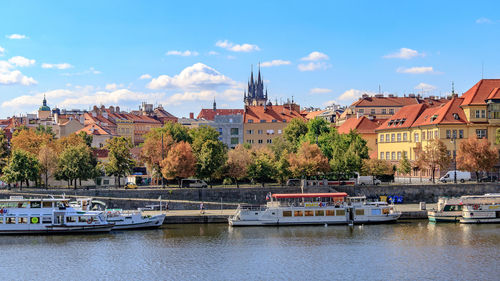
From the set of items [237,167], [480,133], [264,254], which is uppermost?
[480,133]

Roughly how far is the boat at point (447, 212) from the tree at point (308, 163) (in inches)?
766

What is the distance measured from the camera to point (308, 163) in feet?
298

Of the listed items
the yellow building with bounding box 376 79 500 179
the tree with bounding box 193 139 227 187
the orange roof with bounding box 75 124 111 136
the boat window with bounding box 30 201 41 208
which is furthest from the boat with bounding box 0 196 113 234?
the orange roof with bounding box 75 124 111 136

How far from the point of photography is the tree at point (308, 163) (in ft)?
297

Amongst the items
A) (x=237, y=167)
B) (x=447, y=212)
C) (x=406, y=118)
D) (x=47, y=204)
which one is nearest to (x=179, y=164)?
(x=237, y=167)

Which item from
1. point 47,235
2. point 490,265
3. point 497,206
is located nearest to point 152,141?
point 47,235

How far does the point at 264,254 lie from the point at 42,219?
26.0m

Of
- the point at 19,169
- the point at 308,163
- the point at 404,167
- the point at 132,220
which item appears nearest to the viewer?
the point at 132,220

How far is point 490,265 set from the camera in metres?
50.7

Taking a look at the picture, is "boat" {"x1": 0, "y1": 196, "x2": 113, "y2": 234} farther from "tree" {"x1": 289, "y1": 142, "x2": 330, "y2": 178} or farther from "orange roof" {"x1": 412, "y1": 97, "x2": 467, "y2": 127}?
"orange roof" {"x1": 412, "y1": 97, "x2": 467, "y2": 127}

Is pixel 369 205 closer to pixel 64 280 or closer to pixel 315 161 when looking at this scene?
pixel 315 161

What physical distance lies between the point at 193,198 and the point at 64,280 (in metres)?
34.7

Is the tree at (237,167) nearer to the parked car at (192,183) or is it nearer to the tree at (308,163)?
the parked car at (192,183)

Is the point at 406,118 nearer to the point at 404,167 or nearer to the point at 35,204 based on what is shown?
the point at 404,167
